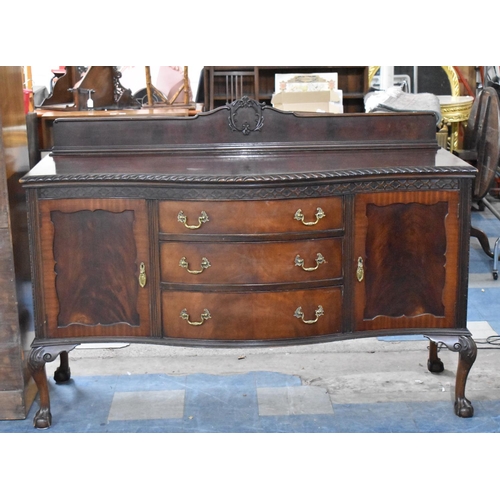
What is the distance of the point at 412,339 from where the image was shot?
3.62m

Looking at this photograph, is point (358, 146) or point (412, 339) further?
point (412, 339)

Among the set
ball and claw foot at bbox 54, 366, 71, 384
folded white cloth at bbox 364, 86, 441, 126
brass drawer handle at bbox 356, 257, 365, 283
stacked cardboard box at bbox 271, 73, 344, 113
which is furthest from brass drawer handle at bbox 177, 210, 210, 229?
A: stacked cardboard box at bbox 271, 73, 344, 113

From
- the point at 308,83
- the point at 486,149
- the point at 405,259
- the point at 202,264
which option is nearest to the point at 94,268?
the point at 202,264

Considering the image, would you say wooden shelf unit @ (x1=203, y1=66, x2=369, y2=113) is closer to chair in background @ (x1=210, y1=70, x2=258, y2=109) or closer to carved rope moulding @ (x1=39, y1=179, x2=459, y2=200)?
chair in background @ (x1=210, y1=70, x2=258, y2=109)

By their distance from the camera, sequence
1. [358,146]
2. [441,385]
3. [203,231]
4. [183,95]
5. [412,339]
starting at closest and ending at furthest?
[203,231], [358,146], [441,385], [412,339], [183,95]

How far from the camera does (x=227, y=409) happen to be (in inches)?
116

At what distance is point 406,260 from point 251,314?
580 millimetres

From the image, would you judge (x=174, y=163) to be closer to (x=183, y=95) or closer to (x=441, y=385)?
(x=441, y=385)

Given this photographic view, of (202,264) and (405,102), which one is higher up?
(405,102)

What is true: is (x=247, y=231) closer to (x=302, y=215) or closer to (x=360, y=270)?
(x=302, y=215)

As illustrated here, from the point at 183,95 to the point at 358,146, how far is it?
4.28m

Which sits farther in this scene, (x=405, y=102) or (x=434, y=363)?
(x=405, y=102)

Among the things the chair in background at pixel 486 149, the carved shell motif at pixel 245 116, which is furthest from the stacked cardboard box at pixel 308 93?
the carved shell motif at pixel 245 116

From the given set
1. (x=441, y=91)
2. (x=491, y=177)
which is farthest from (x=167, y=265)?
(x=441, y=91)
